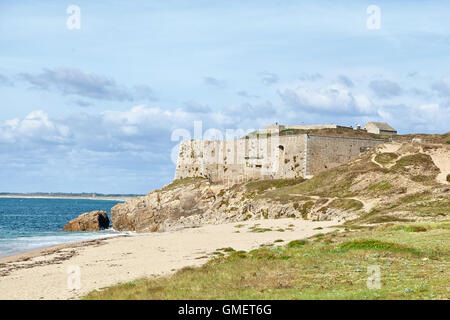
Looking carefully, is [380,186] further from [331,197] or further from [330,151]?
[330,151]

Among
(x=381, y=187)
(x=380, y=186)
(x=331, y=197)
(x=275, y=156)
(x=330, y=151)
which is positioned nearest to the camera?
(x=381, y=187)

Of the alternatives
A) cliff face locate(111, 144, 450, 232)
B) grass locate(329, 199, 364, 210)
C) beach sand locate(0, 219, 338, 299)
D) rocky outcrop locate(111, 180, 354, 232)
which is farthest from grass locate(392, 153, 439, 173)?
beach sand locate(0, 219, 338, 299)

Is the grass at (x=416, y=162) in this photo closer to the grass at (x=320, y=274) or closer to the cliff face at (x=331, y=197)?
the cliff face at (x=331, y=197)

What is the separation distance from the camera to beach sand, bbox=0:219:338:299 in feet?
82.5

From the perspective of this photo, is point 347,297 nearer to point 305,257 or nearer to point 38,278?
point 305,257

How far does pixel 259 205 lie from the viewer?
214 feet

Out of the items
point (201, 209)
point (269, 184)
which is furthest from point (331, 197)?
point (201, 209)

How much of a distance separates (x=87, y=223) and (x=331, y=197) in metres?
50.8

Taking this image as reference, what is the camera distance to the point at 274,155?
8369 centimetres

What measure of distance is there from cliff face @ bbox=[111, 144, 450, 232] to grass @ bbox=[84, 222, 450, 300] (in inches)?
600

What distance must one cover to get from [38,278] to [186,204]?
5242 cm

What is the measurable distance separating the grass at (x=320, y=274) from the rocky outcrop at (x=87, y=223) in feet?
212

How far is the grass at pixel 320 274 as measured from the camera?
57.3ft
